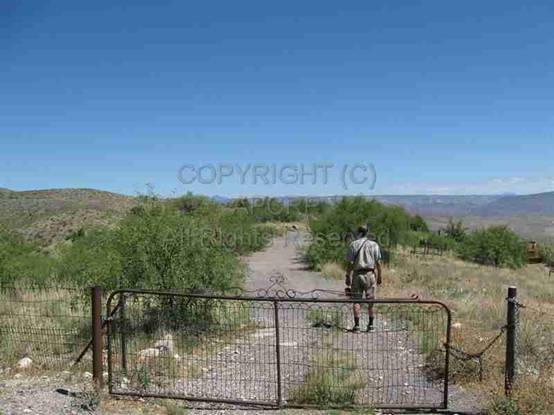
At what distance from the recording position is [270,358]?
30.1 ft

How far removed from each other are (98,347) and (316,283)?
46.5 ft

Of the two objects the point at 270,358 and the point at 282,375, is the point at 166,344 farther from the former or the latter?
the point at 282,375

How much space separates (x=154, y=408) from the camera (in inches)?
262

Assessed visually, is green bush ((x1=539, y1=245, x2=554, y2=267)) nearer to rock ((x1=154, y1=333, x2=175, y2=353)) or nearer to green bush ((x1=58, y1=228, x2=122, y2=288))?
green bush ((x1=58, y1=228, x2=122, y2=288))

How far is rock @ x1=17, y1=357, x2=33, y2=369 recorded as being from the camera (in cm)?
813

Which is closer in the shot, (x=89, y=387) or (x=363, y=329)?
(x=89, y=387)

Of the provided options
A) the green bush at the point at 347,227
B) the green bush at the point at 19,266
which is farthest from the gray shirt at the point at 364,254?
the green bush at the point at 347,227

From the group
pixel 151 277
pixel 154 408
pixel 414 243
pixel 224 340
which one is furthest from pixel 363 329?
pixel 414 243

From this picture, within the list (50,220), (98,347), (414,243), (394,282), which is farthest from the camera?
(50,220)

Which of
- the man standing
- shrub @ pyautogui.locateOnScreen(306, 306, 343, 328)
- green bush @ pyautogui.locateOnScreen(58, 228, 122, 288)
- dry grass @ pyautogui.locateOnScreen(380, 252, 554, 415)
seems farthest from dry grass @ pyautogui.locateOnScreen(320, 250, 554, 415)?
green bush @ pyautogui.locateOnScreen(58, 228, 122, 288)

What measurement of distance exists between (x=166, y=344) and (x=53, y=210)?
5266 centimetres

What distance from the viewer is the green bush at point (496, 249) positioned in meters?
40.5

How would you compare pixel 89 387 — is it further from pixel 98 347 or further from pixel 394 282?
pixel 394 282

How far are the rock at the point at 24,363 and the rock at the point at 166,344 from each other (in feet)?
6.17
